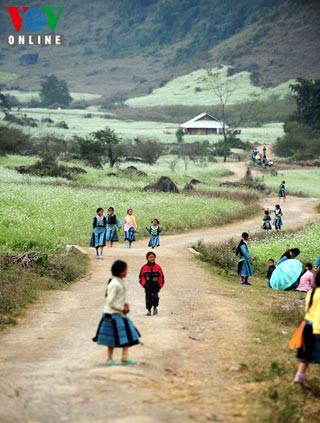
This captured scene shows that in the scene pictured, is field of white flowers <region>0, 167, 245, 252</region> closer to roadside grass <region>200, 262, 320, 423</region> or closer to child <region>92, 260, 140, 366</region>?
roadside grass <region>200, 262, 320, 423</region>

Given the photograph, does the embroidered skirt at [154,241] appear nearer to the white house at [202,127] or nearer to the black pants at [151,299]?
the black pants at [151,299]

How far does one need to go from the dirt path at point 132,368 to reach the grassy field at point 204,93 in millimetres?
148039

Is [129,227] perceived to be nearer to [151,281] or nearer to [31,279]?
[31,279]

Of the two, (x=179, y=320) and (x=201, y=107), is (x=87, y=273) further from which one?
(x=201, y=107)

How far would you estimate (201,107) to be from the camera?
540 ft

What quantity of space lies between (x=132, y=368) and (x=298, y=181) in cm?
5720

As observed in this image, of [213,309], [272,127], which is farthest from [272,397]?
[272,127]

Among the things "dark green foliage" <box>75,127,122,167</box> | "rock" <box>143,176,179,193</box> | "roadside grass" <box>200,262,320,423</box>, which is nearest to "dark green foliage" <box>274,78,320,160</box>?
"dark green foliage" <box>75,127,122,167</box>

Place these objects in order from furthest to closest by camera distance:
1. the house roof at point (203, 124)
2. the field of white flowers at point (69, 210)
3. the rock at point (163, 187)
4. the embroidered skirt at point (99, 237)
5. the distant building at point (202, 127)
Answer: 1. the distant building at point (202, 127)
2. the house roof at point (203, 124)
3. the rock at point (163, 187)
4. the field of white flowers at point (69, 210)
5. the embroidered skirt at point (99, 237)

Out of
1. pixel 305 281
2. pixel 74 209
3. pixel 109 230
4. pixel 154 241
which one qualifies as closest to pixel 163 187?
pixel 74 209

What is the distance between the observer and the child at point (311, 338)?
11992 mm

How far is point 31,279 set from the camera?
72.8 feet

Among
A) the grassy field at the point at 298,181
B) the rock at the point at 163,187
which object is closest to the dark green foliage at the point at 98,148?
the grassy field at the point at 298,181

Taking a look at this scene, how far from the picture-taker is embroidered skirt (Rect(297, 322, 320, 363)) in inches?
473
